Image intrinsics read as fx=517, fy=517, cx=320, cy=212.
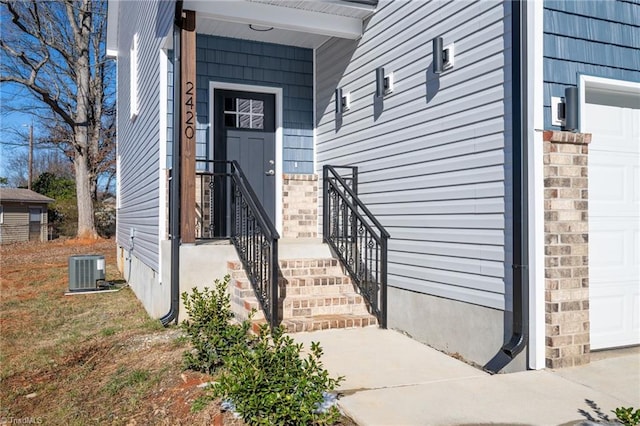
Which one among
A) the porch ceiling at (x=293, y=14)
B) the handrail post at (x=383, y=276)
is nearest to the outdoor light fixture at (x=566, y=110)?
the handrail post at (x=383, y=276)

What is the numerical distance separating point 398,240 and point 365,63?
214 cm

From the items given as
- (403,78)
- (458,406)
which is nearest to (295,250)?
(403,78)

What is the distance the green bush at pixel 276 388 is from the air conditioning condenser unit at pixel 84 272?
6.91 metres

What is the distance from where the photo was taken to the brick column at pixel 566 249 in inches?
140

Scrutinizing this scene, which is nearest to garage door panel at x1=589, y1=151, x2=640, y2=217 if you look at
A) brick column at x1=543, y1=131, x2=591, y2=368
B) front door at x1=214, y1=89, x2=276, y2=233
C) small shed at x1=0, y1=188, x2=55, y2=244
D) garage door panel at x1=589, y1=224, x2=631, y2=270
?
garage door panel at x1=589, y1=224, x2=631, y2=270

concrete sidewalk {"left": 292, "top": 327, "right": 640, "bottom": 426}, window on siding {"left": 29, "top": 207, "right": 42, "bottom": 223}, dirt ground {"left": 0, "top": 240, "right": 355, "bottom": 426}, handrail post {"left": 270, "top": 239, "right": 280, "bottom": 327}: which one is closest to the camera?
concrete sidewalk {"left": 292, "top": 327, "right": 640, "bottom": 426}

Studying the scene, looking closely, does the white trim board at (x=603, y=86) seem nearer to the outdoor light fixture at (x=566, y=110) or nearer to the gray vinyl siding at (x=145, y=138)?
the outdoor light fixture at (x=566, y=110)

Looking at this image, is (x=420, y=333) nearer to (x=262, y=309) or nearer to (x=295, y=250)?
(x=262, y=309)

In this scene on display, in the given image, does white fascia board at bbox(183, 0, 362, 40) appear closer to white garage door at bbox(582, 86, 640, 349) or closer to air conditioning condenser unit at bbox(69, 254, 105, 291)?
white garage door at bbox(582, 86, 640, 349)

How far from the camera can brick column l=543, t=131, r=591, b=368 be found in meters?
3.55

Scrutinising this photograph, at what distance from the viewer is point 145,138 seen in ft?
25.2

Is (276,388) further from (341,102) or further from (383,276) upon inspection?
(341,102)

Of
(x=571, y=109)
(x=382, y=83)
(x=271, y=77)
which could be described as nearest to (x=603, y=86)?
(x=571, y=109)

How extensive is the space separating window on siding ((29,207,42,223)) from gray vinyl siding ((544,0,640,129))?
24094 millimetres
